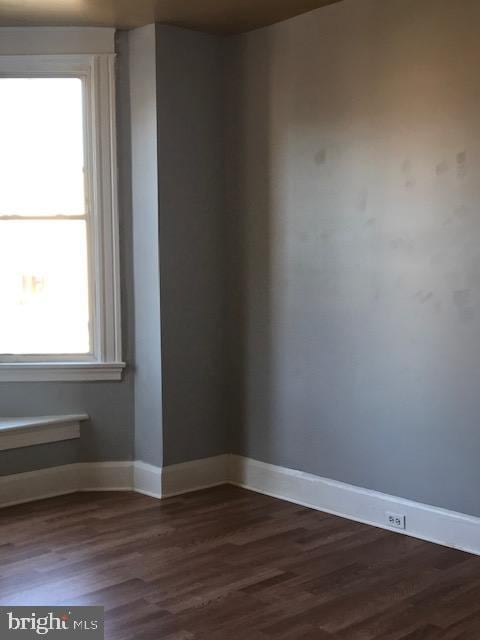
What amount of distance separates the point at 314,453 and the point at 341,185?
1400 mm

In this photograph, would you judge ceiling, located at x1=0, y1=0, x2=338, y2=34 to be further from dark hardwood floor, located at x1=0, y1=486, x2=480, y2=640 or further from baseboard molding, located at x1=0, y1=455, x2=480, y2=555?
dark hardwood floor, located at x1=0, y1=486, x2=480, y2=640

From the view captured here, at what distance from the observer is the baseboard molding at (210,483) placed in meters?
4.09

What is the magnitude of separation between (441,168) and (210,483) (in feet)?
7.28

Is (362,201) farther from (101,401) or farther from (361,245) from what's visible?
(101,401)

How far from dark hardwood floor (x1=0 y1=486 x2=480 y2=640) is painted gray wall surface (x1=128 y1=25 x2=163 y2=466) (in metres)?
0.49

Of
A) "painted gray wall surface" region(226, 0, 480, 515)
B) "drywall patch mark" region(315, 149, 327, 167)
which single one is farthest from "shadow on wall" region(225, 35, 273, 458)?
"drywall patch mark" region(315, 149, 327, 167)

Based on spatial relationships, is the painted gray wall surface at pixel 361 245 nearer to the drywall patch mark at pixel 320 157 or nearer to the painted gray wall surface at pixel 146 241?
the drywall patch mark at pixel 320 157

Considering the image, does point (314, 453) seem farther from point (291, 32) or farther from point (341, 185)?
point (291, 32)

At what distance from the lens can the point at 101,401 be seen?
4672 millimetres

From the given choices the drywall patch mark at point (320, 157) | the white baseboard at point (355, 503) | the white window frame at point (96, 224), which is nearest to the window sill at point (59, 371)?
the white window frame at point (96, 224)

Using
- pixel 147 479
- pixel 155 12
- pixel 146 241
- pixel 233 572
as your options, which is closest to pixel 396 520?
pixel 233 572

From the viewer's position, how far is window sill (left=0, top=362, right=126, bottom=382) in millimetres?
4594

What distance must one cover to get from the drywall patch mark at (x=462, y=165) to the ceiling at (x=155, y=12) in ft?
3.63

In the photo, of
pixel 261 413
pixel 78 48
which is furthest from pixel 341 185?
pixel 78 48
